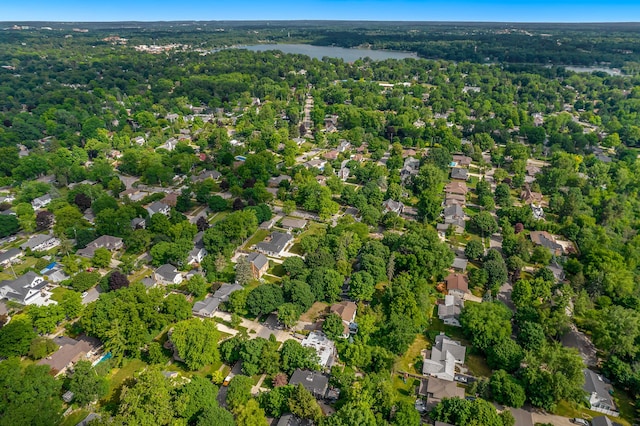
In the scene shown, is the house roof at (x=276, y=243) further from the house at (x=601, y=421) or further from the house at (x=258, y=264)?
the house at (x=601, y=421)

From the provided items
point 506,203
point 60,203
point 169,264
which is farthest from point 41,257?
point 506,203

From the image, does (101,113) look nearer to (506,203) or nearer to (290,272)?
(290,272)

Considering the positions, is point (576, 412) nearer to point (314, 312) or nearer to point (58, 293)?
point (314, 312)

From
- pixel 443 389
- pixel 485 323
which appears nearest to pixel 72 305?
pixel 443 389

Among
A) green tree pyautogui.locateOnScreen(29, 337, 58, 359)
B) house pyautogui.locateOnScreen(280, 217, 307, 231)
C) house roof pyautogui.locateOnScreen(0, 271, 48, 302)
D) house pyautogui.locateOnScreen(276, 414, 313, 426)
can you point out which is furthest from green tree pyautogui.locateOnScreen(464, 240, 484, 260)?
house roof pyautogui.locateOnScreen(0, 271, 48, 302)

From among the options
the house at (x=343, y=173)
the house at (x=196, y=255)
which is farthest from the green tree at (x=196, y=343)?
the house at (x=343, y=173)

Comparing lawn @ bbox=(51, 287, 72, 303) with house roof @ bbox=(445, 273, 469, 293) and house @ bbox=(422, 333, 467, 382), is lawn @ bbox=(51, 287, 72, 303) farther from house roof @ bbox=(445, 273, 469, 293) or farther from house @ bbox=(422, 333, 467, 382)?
house roof @ bbox=(445, 273, 469, 293)
